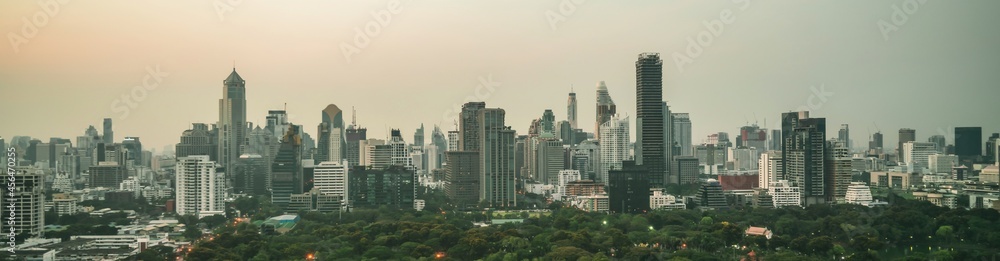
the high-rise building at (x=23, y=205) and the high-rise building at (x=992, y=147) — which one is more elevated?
the high-rise building at (x=992, y=147)

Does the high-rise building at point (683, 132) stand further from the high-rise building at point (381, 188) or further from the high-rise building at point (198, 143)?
the high-rise building at point (198, 143)

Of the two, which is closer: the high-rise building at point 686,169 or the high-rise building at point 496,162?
the high-rise building at point 496,162

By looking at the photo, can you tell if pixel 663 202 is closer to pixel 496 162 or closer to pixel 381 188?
pixel 496 162

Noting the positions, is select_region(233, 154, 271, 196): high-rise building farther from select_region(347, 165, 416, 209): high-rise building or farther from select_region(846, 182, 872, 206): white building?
select_region(846, 182, 872, 206): white building

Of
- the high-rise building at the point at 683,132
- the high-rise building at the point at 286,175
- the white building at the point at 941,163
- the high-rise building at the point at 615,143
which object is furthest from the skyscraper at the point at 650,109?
the high-rise building at the point at 286,175

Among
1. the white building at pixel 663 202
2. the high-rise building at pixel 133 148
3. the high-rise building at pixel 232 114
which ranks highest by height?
the high-rise building at pixel 232 114

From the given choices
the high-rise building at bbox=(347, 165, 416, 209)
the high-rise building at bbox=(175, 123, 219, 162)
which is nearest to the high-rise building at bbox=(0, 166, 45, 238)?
the high-rise building at bbox=(347, 165, 416, 209)

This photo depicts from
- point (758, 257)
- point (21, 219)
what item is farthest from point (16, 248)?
point (758, 257)

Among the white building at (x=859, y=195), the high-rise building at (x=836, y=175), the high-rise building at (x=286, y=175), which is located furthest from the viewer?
the high-rise building at (x=836, y=175)
